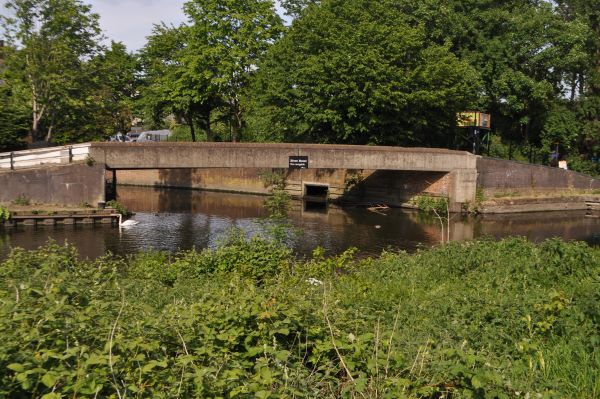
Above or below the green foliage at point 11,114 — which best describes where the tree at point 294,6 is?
above

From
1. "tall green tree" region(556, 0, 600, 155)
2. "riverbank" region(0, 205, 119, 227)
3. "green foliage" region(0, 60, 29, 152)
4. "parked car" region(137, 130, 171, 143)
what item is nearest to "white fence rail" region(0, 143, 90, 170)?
"riverbank" region(0, 205, 119, 227)

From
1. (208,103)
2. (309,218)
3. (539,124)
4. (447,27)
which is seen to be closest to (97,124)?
(208,103)

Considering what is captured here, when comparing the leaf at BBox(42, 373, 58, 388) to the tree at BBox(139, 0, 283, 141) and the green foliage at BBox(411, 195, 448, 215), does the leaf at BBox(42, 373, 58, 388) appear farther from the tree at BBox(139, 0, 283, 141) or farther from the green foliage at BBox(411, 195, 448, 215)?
the tree at BBox(139, 0, 283, 141)

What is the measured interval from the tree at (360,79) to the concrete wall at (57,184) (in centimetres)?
1442

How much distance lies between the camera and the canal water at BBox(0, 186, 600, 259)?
71.7 feet

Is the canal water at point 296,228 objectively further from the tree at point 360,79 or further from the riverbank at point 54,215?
the tree at point 360,79

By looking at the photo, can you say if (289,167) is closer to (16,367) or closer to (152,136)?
(16,367)

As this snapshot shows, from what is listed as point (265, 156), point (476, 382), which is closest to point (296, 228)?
point (265, 156)

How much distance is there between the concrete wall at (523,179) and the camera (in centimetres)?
3559

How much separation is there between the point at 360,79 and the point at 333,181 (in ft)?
31.7

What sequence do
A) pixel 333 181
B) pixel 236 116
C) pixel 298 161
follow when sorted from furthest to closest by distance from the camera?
1. pixel 236 116
2. pixel 333 181
3. pixel 298 161

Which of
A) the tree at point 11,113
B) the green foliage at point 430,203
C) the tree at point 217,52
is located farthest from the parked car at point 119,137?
the green foliage at point 430,203

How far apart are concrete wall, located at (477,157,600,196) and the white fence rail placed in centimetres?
2430

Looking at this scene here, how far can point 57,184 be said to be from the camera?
25.8 m
